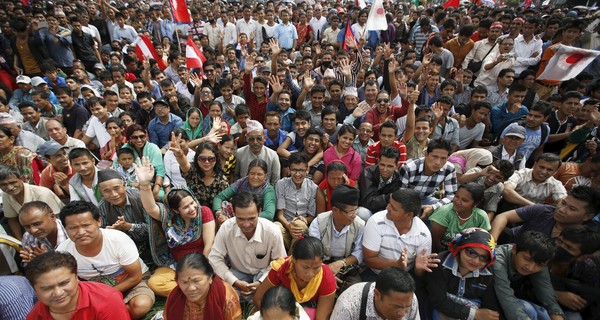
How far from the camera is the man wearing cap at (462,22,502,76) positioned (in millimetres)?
7340

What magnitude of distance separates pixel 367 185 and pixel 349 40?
582cm

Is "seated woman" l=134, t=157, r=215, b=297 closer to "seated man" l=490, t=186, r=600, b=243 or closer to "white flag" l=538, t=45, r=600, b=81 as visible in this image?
"seated man" l=490, t=186, r=600, b=243

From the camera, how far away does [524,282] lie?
3166 mm

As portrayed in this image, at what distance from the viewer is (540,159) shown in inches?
155

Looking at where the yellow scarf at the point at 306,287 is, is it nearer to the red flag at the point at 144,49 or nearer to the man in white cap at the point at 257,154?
the man in white cap at the point at 257,154

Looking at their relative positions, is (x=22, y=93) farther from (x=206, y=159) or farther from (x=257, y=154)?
(x=257, y=154)

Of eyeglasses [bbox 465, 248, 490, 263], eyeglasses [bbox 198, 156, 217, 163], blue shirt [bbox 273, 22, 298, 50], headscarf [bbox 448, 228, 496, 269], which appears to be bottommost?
eyeglasses [bbox 465, 248, 490, 263]

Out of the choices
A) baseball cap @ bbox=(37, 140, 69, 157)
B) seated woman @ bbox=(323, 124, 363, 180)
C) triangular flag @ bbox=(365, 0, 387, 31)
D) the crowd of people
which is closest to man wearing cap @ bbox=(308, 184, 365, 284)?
the crowd of people

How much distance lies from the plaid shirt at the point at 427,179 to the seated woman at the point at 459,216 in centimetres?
47

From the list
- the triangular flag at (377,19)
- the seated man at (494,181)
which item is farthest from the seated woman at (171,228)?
the triangular flag at (377,19)

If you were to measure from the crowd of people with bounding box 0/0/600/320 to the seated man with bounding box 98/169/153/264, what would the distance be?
0.07 feet

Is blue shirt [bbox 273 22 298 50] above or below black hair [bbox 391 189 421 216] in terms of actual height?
above

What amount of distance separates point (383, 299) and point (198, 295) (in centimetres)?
147

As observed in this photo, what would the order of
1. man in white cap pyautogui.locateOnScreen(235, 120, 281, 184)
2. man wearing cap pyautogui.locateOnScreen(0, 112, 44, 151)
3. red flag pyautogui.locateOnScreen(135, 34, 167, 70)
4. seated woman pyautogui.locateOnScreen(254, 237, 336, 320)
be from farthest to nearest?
red flag pyautogui.locateOnScreen(135, 34, 167, 70) → man wearing cap pyautogui.locateOnScreen(0, 112, 44, 151) → man in white cap pyautogui.locateOnScreen(235, 120, 281, 184) → seated woman pyautogui.locateOnScreen(254, 237, 336, 320)
